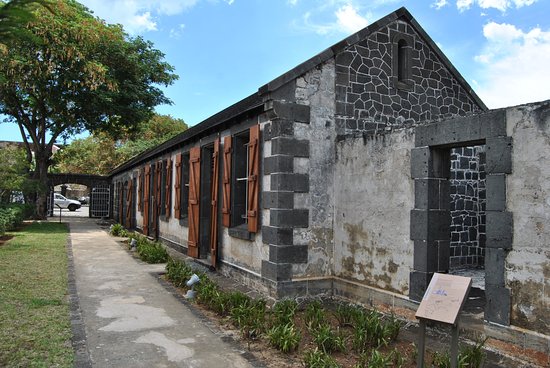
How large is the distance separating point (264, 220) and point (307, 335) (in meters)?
2.23

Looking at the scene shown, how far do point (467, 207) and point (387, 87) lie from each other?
3.34m

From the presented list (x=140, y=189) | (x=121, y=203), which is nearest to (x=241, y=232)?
(x=140, y=189)

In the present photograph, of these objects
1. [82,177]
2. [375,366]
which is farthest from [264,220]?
[82,177]

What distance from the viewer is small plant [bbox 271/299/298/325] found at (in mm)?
5406

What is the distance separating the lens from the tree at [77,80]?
15.4 meters

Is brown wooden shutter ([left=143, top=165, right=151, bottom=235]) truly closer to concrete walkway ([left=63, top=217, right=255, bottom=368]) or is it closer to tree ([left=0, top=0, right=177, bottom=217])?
tree ([left=0, top=0, right=177, bottom=217])

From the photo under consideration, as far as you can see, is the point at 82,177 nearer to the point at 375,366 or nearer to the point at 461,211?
the point at 461,211

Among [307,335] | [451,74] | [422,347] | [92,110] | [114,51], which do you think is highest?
[114,51]

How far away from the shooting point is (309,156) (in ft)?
22.5

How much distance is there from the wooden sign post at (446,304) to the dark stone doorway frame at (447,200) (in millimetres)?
1349

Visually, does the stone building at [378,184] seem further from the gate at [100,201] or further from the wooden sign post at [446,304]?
the gate at [100,201]

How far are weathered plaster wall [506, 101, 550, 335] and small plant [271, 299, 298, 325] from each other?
2529mm

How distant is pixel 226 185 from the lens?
8.22 m

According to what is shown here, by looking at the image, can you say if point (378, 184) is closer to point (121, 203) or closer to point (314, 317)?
point (314, 317)
